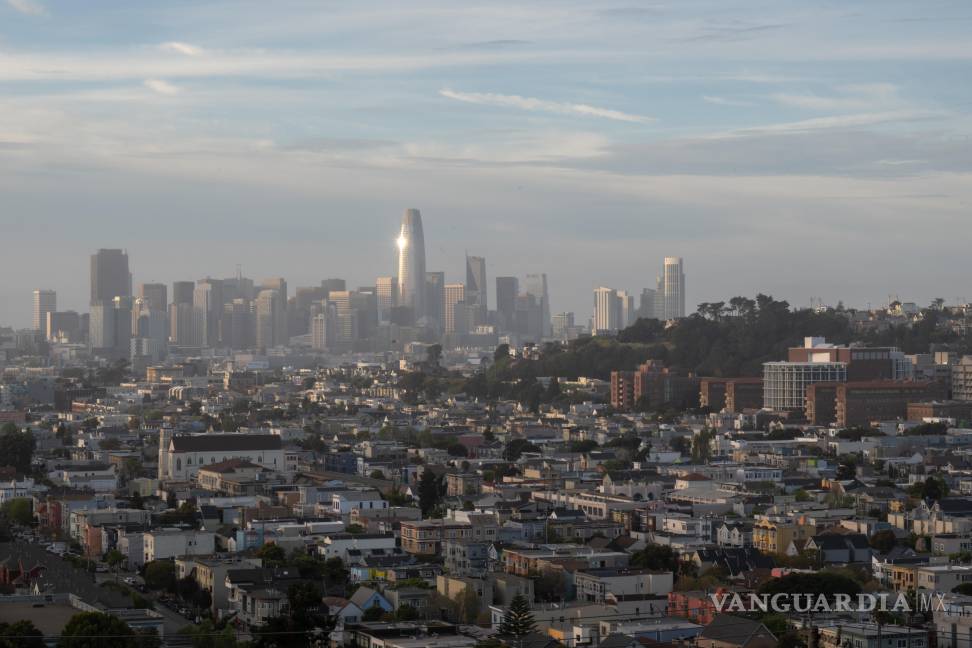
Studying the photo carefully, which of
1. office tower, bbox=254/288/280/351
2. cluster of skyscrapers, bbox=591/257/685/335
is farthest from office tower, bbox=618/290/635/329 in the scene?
office tower, bbox=254/288/280/351

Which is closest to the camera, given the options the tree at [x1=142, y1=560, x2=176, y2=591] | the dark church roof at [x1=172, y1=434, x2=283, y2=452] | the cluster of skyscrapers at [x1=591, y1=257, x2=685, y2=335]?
the tree at [x1=142, y1=560, x2=176, y2=591]

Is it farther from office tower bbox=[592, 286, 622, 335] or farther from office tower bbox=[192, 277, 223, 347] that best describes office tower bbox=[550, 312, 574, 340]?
office tower bbox=[192, 277, 223, 347]

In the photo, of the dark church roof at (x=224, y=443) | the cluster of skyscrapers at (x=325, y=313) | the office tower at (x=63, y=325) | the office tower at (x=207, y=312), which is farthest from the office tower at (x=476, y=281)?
the dark church roof at (x=224, y=443)

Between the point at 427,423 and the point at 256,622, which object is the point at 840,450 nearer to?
the point at 427,423

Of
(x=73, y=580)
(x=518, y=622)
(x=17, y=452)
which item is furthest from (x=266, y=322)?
(x=518, y=622)

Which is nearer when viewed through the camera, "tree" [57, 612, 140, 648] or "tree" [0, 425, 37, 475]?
"tree" [57, 612, 140, 648]

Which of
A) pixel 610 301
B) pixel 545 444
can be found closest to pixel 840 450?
pixel 545 444
